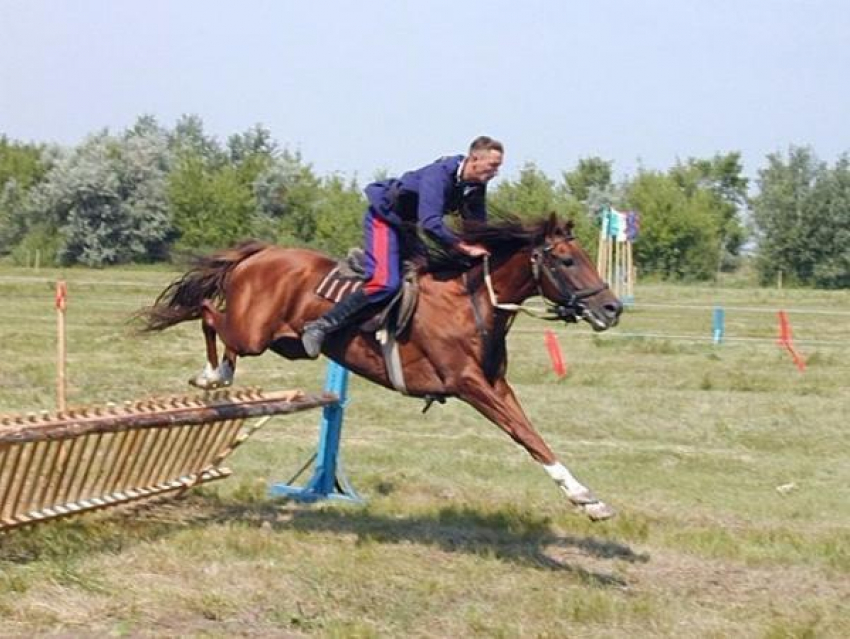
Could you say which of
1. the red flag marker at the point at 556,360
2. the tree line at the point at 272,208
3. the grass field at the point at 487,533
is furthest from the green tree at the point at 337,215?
the grass field at the point at 487,533

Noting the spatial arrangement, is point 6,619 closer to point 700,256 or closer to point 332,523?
point 332,523

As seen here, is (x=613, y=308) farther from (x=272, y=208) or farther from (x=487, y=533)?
(x=272, y=208)

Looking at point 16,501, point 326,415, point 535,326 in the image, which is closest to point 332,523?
point 326,415

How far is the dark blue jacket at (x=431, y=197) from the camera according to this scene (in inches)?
312

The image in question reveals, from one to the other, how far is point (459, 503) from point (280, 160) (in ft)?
200

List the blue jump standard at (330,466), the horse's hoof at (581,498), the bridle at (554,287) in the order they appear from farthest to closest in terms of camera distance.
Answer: the blue jump standard at (330,466)
the bridle at (554,287)
the horse's hoof at (581,498)

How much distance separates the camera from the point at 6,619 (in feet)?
21.0

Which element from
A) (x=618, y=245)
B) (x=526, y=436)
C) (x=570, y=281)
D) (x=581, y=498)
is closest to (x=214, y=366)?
(x=526, y=436)

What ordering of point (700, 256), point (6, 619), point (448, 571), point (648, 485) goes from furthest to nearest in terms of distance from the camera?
1. point (700, 256)
2. point (648, 485)
3. point (448, 571)
4. point (6, 619)

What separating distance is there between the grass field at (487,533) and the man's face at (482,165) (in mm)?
2278

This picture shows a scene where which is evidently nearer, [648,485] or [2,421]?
[2,421]

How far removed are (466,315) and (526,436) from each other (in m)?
0.88

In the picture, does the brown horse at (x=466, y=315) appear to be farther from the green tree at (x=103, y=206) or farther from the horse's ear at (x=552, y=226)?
the green tree at (x=103, y=206)

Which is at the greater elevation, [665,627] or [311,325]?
[311,325]
